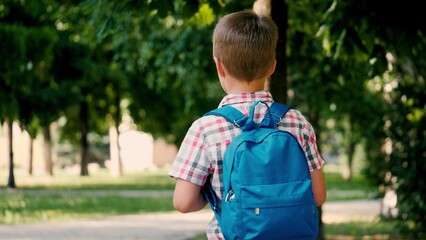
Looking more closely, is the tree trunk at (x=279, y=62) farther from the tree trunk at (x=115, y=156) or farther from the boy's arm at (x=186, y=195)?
the tree trunk at (x=115, y=156)

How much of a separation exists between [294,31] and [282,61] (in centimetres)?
350

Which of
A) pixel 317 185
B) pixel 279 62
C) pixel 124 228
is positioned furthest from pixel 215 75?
pixel 317 185

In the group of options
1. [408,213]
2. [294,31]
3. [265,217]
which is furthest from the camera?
[408,213]

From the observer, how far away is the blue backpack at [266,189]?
2.64 metres

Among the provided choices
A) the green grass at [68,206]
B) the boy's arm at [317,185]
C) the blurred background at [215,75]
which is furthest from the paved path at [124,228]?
the boy's arm at [317,185]

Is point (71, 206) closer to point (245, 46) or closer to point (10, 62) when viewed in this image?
point (10, 62)

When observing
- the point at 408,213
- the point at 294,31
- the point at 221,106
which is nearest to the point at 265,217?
the point at 221,106

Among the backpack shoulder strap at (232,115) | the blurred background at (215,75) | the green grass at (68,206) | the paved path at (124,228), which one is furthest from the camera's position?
the green grass at (68,206)

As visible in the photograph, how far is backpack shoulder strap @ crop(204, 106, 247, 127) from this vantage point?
278cm

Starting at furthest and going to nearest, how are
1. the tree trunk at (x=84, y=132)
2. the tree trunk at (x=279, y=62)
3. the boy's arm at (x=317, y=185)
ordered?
the tree trunk at (x=84, y=132)
the tree trunk at (x=279, y=62)
the boy's arm at (x=317, y=185)

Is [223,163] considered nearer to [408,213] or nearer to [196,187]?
[196,187]

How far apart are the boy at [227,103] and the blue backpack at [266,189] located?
0.09m

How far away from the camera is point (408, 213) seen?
35.6 feet

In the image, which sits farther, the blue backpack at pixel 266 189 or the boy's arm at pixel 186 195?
the boy's arm at pixel 186 195
